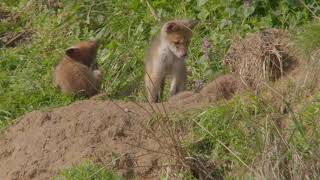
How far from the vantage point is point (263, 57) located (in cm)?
1005

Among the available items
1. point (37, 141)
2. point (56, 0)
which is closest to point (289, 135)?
point (37, 141)

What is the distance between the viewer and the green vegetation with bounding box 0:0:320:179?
8023 millimetres

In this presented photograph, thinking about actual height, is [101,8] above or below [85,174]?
above

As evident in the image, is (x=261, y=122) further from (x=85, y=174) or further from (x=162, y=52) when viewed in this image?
(x=162, y=52)

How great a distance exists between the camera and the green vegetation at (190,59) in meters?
8.02

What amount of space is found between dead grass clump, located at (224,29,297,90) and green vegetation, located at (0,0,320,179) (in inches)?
10.5

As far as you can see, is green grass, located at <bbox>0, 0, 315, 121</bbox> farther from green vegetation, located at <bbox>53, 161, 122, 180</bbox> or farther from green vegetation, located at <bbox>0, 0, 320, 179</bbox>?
green vegetation, located at <bbox>53, 161, 122, 180</bbox>

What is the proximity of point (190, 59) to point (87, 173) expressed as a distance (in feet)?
12.3

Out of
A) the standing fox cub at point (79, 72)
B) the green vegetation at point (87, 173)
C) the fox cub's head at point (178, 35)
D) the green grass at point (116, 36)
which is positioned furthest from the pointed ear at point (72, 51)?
the green vegetation at point (87, 173)

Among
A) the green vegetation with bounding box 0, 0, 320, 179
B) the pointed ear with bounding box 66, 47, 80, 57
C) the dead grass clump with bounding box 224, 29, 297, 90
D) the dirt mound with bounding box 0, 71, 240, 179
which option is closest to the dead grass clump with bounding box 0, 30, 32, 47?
the green vegetation with bounding box 0, 0, 320, 179

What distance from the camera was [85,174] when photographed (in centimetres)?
841

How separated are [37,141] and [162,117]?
1.35m

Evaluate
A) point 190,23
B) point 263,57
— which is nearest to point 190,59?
point 190,23

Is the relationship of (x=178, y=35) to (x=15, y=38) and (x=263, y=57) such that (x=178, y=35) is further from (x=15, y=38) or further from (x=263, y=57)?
(x=15, y=38)
